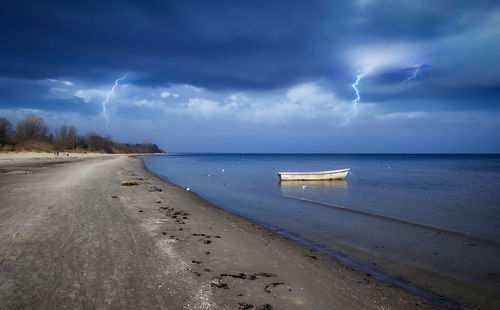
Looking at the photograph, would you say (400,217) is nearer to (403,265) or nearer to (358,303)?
(403,265)

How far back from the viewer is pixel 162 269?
521cm

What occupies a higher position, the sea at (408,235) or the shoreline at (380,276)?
the shoreline at (380,276)

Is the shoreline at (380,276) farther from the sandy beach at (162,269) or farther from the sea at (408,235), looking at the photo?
the sandy beach at (162,269)

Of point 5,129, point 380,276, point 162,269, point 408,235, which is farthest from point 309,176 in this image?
point 5,129

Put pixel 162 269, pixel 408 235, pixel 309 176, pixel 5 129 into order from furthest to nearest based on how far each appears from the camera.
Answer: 1. pixel 5 129
2. pixel 309 176
3. pixel 408 235
4. pixel 162 269

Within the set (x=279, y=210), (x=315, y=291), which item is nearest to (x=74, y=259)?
(x=315, y=291)

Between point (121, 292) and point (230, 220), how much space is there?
6569 mm

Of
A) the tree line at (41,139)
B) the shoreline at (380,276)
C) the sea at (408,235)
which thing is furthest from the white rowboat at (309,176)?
the tree line at (41,139)

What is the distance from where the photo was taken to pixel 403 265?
6.91 metres

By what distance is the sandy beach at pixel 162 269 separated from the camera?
4109mm

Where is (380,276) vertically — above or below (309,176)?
below

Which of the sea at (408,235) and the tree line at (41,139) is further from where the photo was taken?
the tree line at (41,139)

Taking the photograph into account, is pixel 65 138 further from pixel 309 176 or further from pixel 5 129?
pixel 309 176

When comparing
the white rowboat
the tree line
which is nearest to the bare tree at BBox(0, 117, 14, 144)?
the tree line
